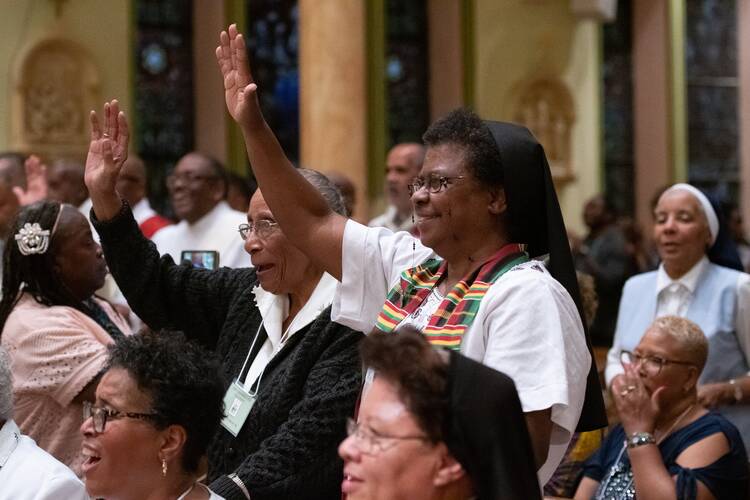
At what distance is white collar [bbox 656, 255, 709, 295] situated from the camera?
6.04m

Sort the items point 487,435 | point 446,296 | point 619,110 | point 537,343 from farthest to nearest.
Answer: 1. point 619,110
2. point 446,296
3. point 537,343
4. point 487,435

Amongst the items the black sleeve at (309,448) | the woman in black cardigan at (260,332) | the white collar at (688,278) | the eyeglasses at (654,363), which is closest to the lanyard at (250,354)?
the woman in black cardigan at (260,332)

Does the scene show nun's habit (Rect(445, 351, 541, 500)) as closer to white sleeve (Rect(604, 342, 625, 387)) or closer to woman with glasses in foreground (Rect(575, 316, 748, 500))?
woman with glasses in foreground (Rect(575, 316, 748, 500))

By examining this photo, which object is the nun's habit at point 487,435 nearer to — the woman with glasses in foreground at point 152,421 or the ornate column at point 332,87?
the woman with glasses in foreground at point 152,421

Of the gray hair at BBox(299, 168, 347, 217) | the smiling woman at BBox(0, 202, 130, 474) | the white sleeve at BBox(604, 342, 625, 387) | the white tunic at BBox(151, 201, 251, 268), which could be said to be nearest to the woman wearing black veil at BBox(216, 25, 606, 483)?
the gray hair at BBox(299, 168, 347, 217)

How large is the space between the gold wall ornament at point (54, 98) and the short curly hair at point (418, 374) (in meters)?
11.1

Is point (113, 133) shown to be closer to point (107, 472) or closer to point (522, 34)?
point (107, 472)

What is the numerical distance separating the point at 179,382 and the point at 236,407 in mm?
440

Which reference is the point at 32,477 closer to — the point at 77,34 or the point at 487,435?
the point at 487,435

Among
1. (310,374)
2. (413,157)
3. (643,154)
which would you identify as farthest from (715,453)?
(643,154)

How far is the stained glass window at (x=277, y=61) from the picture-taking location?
51.8ft

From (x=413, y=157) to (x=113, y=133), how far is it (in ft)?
13.3

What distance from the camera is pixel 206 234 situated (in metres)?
7.50

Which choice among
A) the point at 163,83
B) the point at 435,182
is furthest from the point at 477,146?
the point at 163,83
